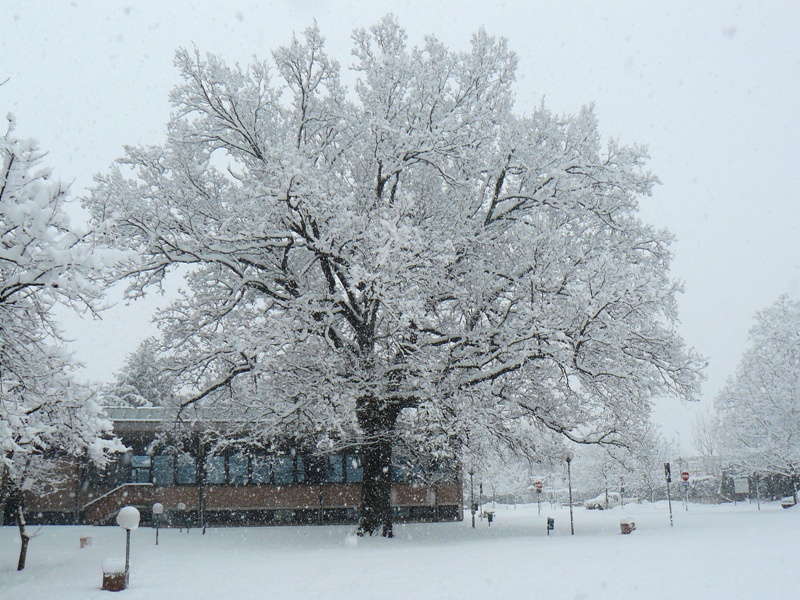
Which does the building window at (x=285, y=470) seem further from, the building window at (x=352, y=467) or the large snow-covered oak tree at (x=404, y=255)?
the large snow-covered oak tree at (x=404, y=255)

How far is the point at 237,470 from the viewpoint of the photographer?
32250mm

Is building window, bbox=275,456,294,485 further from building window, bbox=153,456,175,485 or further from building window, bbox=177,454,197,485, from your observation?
building window, bbox=153,456,175,485

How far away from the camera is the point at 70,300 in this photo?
7.68 m

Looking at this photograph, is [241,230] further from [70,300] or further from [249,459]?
[249,459]

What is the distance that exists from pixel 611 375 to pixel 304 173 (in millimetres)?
9664

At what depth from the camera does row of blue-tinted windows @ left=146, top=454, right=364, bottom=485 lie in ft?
104

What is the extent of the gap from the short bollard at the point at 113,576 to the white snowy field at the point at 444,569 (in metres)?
0.24

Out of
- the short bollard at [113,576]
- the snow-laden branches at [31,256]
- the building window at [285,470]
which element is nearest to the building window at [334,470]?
the building window at [285,470]

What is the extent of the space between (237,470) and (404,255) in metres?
20.1

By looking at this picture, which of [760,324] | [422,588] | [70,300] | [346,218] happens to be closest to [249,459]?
[346,218]

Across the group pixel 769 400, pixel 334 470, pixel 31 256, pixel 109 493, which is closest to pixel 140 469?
pixel 109 493

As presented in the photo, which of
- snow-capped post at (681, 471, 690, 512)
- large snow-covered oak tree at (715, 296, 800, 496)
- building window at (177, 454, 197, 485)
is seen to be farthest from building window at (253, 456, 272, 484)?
large snow-covered oak tree at (715, 296, 800, 496)

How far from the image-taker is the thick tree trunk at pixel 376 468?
783 inches

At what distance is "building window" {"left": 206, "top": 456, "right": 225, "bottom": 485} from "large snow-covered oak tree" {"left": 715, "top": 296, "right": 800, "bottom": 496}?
29529 millimetres
